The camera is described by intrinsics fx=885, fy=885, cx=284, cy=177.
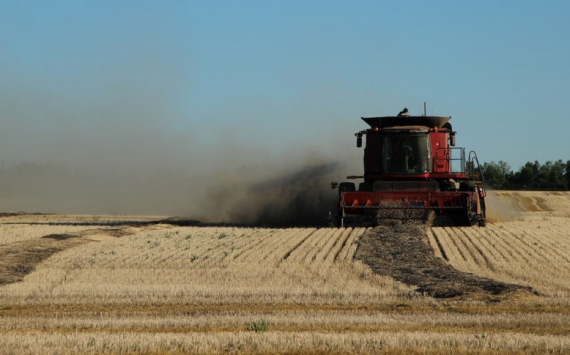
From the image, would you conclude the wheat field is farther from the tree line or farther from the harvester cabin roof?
the tree line

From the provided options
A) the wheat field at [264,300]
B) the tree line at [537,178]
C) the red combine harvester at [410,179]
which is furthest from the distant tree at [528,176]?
the wheat field at [264,300]

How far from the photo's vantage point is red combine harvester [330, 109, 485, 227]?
87.6 ft

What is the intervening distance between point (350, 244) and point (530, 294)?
9.08m

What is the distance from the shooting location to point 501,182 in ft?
274

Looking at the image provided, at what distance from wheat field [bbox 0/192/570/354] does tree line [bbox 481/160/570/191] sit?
59.2 m

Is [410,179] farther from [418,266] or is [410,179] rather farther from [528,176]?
[528,176]

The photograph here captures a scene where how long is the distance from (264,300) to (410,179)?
15627 millimetres

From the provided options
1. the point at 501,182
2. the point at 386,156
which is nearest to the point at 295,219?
the point at 386,156

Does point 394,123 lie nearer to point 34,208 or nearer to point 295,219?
point 295,219

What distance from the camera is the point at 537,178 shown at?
8062 centimetres

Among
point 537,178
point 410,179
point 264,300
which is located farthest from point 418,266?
point 537,178

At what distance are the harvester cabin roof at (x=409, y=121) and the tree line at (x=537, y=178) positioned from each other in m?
52.7

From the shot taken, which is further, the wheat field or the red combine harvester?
the red combine harvester

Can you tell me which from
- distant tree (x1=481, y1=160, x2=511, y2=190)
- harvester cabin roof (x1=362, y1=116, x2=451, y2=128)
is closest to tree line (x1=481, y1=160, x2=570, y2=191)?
distant tree (x1=481, y1=160, x2=511, y2=190)
